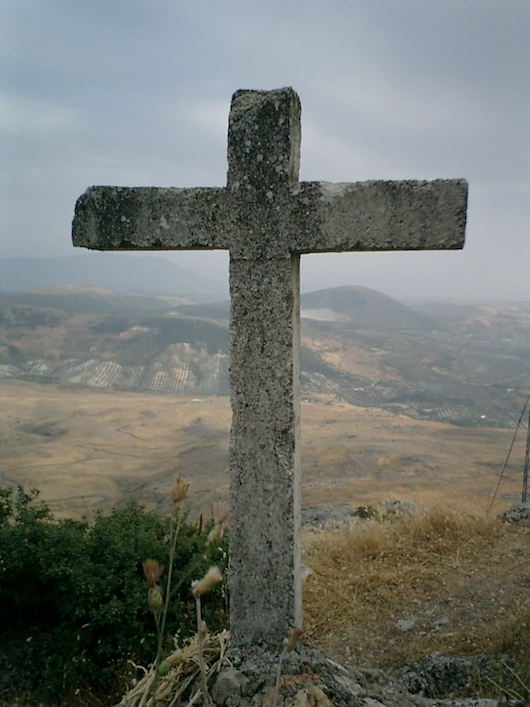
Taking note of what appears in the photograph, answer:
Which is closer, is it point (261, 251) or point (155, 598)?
point (155, 598)

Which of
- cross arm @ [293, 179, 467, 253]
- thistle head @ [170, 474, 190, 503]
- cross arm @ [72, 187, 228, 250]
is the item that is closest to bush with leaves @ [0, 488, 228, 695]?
cross arm @ [72, 187, 228, 250]

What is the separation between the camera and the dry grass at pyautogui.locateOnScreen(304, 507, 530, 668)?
413cm

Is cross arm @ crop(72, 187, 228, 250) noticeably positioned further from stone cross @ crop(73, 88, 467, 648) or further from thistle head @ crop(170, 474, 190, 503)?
thistle head @ crop(170, 474, 190, 503)

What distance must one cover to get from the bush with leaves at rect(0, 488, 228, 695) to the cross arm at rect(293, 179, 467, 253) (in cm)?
248

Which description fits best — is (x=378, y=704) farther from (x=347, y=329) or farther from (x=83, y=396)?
(x=347, y=329)

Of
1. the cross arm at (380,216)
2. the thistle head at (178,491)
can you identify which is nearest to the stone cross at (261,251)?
the cross arm at (380,216)

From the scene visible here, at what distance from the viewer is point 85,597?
4.13 meters

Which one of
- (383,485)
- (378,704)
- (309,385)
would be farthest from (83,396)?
(378,704)

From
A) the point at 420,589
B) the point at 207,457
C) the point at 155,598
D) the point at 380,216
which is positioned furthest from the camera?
the point at 207,457

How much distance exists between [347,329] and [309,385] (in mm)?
20122

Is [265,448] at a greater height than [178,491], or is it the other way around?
[178,491]

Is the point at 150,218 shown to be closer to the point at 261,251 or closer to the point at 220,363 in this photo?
the point at 261,251

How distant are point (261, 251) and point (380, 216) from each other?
600 mm

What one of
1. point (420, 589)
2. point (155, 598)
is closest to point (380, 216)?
point (155, 598)
